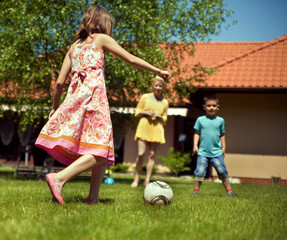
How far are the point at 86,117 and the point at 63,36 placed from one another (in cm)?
561

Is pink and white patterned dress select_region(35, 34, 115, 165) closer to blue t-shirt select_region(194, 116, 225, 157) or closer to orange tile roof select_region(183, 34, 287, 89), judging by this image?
blue t-shirt select_region(194, 116, 225, 157)

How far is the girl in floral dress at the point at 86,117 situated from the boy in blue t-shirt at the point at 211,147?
2919 millimetres

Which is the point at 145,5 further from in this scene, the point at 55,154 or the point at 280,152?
the point at 280,152

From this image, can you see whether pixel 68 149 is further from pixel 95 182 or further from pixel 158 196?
pixel 158 196

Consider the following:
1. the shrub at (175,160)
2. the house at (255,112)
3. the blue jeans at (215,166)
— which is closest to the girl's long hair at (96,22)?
the blue jeans at (215,166)

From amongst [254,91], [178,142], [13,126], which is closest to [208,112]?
[254,91]

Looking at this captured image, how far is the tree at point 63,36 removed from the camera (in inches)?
350

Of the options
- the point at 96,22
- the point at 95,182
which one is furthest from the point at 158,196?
the point at 96,22

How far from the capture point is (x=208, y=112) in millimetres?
6941

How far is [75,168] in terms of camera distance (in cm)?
384

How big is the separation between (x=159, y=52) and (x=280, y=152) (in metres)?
7.42

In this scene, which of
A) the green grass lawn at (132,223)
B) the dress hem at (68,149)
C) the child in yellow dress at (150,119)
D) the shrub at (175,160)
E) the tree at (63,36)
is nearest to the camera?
the green grass lawn at (132,223)

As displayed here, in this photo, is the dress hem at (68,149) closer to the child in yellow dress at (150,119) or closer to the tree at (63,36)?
the child in yellow dress at (150,119)

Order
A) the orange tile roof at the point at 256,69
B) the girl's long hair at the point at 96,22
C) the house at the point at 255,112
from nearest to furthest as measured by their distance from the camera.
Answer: the girl's long hair at the point at 96,22 → the orange tile roof at the point at 256,69 → the house at the point at 255,112
